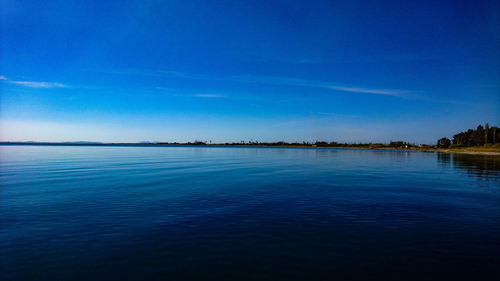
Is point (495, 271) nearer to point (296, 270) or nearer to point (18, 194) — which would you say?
point (296, 270)

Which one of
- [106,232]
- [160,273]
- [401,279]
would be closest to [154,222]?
[106,232]

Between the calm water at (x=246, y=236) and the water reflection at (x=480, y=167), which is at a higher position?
the water reflection at (x=480, y=167)

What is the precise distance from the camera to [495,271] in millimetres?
8648

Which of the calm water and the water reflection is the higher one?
the water reflection

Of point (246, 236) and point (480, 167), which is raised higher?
point (480, 167)

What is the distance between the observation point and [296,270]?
8711mm

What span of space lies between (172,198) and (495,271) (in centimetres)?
1851

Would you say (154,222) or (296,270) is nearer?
(296,270)

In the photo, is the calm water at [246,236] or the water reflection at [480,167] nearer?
the calm water at [246,236]

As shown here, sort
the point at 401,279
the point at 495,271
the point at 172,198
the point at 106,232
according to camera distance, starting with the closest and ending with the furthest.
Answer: the point at 401,279 < the point at 495,271 < the point at 106,232 < the point at 172,198

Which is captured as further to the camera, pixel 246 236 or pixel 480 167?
pixel 480 167

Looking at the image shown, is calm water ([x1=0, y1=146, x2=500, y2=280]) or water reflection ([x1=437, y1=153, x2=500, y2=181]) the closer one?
calm water ([x1=0, y1=146, x2=500, y2=280])

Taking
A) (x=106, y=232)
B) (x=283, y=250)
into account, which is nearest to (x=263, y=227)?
(x=283, y=250)

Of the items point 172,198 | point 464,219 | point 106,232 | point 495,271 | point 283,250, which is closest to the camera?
point 495,271
